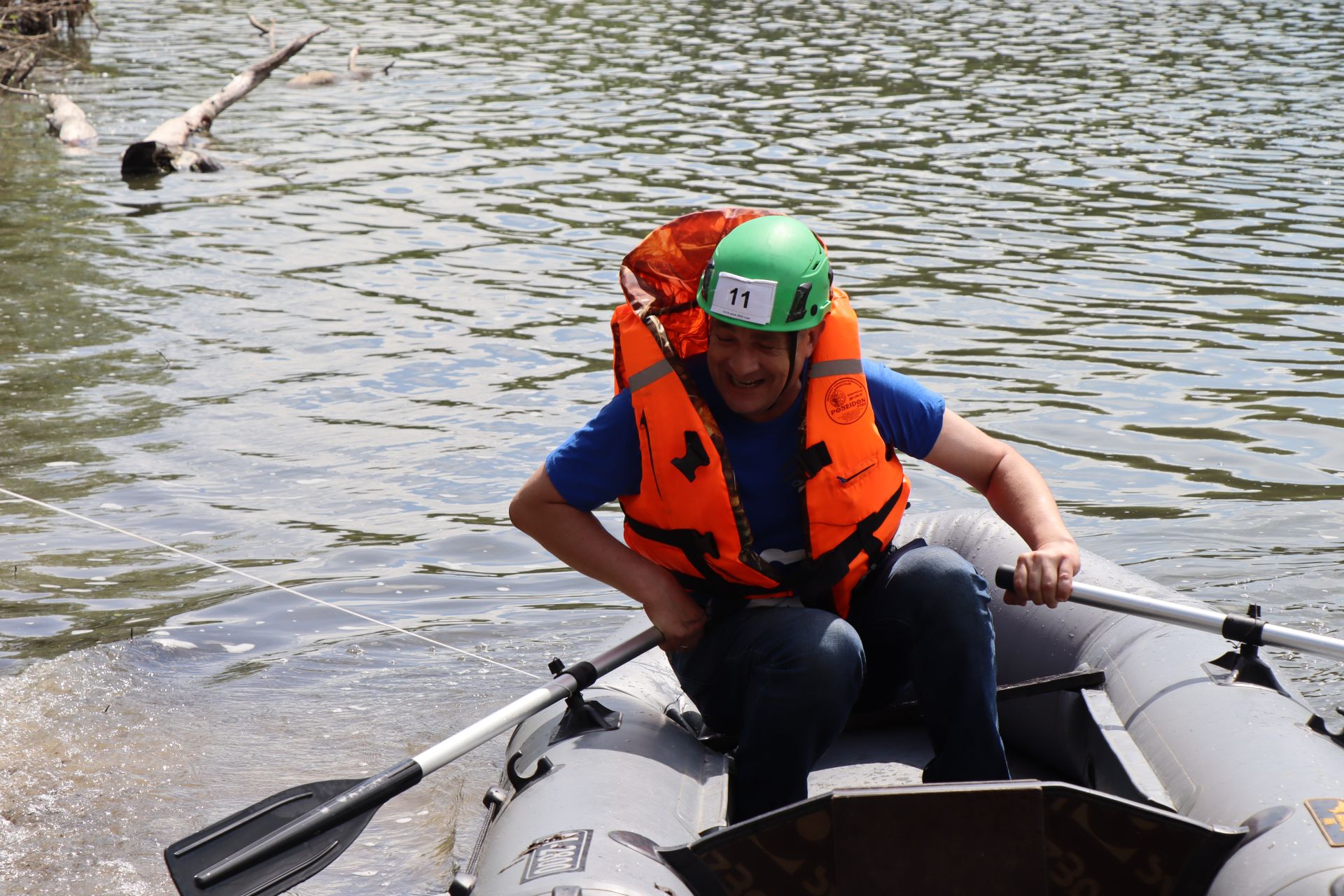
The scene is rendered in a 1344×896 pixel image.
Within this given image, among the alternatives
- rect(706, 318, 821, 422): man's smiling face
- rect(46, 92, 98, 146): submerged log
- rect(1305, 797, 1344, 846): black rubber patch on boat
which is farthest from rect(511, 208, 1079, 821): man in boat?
rect(46, 92, 98, 146): submerged log

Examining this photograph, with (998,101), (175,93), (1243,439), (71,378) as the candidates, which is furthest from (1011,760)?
(175,93)

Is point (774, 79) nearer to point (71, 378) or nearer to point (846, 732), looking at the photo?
point (71, 378)

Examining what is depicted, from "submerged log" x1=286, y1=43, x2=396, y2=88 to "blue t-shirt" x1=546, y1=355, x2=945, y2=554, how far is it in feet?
43.3

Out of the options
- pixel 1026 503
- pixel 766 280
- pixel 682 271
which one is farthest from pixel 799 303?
pixel 1026 503

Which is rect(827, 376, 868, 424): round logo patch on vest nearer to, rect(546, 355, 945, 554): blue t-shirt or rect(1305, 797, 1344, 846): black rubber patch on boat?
rect(546, 355, 945, 554): blue t-shirt

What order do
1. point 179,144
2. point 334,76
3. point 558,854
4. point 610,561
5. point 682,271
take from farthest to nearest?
point 334,76 → point 179,144 → point 682,271 → point 610,561 → point 558,854

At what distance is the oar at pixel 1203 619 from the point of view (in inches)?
123

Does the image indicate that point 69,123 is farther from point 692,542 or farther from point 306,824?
point 306,824

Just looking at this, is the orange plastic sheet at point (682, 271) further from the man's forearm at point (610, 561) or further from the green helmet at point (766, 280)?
the man's forearm at point (610, 561)

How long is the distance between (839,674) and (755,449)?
517mm

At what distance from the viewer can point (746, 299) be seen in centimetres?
288

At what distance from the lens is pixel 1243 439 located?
6.25 meters

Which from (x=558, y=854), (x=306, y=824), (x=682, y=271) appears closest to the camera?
(x=558, y=854)

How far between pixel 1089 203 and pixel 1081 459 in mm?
4351
